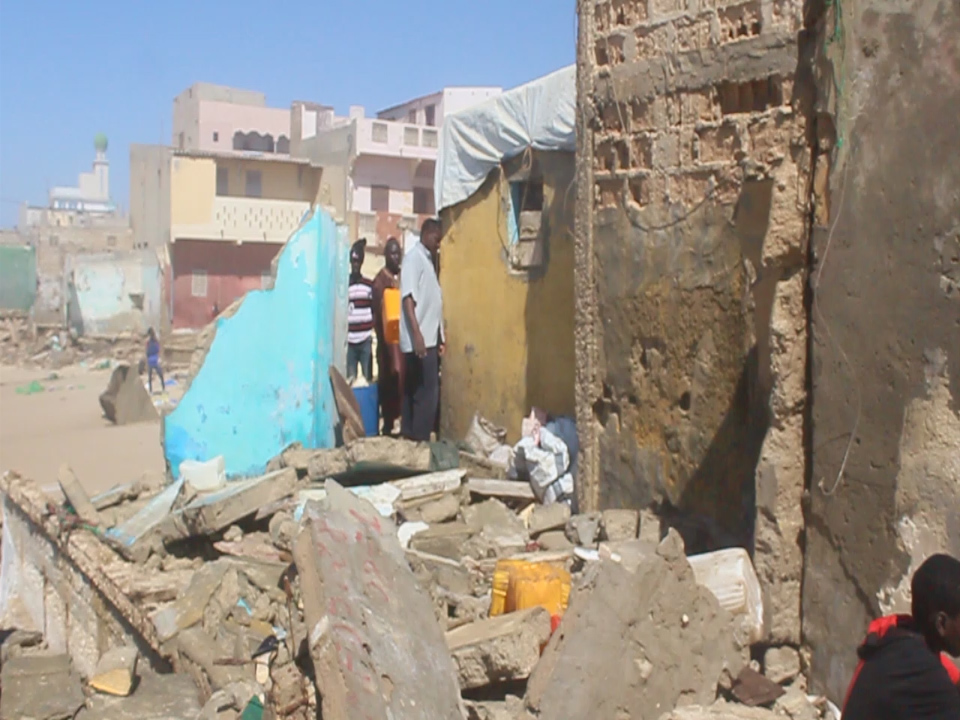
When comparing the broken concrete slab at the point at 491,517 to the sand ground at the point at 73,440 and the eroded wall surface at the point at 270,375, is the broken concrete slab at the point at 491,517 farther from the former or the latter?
the sand ground at the point at 73,440

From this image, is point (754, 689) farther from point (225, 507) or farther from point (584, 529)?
point (225, 507)

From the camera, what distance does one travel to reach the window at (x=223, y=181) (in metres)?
34.3

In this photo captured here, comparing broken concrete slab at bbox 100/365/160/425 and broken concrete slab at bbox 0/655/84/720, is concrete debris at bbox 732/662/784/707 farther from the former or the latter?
broken concrete slab at bbox 100/365/160/425

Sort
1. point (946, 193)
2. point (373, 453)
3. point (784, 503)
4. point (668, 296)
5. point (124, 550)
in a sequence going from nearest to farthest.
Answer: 1. point (946, 193)
2. point (784, 503)
3. point (668, 296)
4. point (124, 550)
5. point (373, 453)

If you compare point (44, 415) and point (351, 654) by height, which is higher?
point (351, 654)

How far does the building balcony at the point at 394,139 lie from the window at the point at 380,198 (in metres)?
1.34

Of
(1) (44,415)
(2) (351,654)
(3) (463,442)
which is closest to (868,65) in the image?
(2) (351,654)

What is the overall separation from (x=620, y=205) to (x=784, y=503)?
2163 mm

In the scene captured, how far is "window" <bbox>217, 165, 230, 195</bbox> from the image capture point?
34344 mm

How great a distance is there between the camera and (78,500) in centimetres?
707

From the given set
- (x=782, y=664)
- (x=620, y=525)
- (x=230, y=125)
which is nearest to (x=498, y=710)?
(x=782, y=664)

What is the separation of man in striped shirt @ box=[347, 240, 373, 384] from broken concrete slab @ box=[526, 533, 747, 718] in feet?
17.5

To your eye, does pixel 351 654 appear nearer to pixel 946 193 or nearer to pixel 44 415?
pixel 946 193

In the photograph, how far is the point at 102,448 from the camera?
45.5 ft
